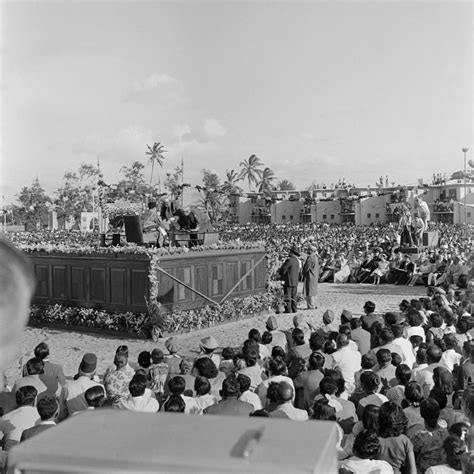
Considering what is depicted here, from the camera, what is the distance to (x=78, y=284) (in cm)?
1327

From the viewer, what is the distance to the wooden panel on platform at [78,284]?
13148 millimetres

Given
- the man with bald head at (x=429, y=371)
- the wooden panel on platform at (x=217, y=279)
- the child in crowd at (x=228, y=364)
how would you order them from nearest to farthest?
the man with bald head at (x=429, y=371)
the child in crowd at (x=228, y=364)
the wooden panel on platform at (x=217, y=279)

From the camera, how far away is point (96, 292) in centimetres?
1290

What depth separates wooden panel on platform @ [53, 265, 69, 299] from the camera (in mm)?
13508

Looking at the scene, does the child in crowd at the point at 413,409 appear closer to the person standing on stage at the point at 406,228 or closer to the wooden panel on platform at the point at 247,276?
the wooden panel on platform at the point at 247,276

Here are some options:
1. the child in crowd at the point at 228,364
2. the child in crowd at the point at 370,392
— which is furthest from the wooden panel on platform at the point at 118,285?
the child in crowd at the point at 370,392

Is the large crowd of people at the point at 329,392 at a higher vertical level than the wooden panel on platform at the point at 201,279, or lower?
lower

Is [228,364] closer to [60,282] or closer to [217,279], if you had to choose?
[217,279]

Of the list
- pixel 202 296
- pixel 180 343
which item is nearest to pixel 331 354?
pixel 180 343

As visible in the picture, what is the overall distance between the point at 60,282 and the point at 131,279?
7.83ft

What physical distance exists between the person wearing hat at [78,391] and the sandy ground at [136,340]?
3206 mm

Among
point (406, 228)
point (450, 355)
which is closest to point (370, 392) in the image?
point (450, 355)

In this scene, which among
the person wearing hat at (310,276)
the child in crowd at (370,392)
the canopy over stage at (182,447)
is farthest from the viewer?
the person wearing hat at (310,276)

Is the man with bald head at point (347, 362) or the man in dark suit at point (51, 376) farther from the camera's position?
the man with bald head at point (347, 362)
